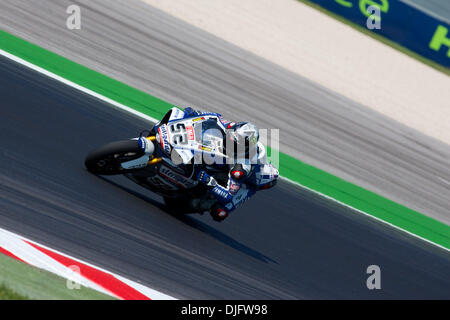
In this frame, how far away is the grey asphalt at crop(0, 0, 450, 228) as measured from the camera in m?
14.6

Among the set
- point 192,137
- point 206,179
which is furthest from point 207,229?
point 192,137

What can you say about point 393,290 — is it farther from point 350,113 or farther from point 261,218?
point 350,113

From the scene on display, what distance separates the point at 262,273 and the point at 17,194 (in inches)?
115

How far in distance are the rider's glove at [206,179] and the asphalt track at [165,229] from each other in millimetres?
655

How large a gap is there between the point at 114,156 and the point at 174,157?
0.70 meters

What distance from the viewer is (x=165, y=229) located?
8.95 m

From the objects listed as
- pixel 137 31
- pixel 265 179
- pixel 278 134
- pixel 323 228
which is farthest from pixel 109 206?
pixel 137 31

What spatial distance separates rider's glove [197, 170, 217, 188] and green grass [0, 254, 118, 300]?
241cm

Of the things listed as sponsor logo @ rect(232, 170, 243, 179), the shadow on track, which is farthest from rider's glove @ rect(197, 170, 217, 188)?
the shadow on track

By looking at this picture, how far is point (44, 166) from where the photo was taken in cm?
916

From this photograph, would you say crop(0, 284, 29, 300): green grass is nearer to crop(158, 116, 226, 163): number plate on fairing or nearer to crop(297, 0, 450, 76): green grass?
crop(158, 116, 226, 163): number plate on fairing
